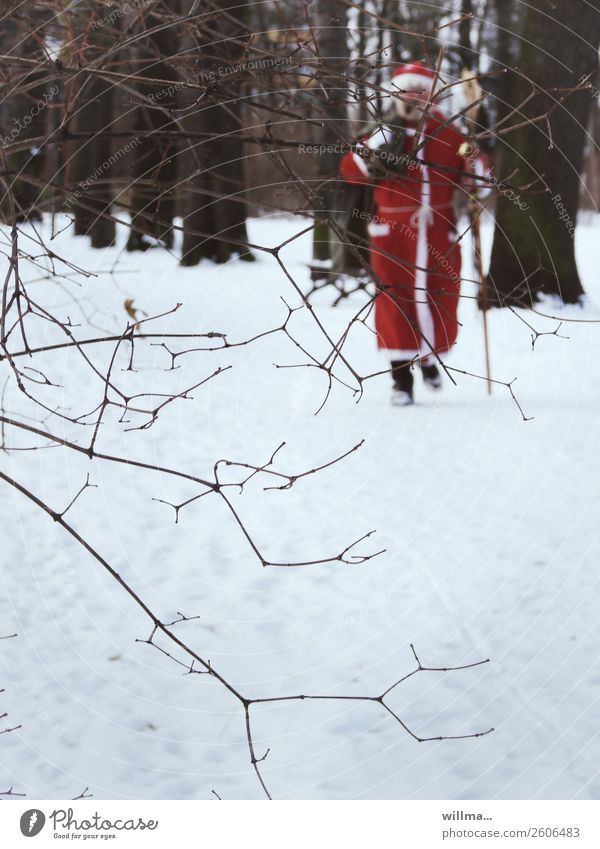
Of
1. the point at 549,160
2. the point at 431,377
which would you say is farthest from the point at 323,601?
the point at 549,160

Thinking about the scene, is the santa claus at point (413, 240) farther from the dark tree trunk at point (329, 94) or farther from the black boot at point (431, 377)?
the dark tree trunk at point (329, 94)

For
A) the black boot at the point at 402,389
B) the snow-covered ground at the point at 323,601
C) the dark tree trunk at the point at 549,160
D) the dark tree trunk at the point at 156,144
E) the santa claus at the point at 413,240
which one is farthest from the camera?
the dark tree trunk at the point at 549,160

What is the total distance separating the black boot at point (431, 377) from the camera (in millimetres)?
5566

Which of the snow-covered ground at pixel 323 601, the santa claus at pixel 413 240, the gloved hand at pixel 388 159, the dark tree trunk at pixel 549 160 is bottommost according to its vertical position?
the snow-covered ground at pixel 323 601

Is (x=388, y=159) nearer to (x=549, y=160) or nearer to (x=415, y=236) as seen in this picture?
(x=415, y=236)

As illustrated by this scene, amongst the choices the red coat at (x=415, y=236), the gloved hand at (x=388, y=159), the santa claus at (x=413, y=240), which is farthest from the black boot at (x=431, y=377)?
the gloved hand at (x=388, y=159)

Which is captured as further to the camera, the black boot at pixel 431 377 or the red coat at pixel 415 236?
the black boot at pixel 431 377

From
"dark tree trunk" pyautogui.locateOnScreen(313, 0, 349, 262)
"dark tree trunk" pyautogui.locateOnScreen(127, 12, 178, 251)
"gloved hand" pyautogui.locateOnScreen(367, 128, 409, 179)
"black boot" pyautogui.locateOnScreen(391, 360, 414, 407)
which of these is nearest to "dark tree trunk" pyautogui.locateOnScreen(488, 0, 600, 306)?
"black boot" pyautogui.locateOnScreen(391, 360, 414, 407)

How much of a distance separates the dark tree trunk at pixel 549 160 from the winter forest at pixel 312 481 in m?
0.03

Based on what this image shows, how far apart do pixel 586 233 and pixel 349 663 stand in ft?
28.9

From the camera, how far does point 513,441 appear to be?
14.8 ft

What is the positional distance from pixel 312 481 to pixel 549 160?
11.8 ft
